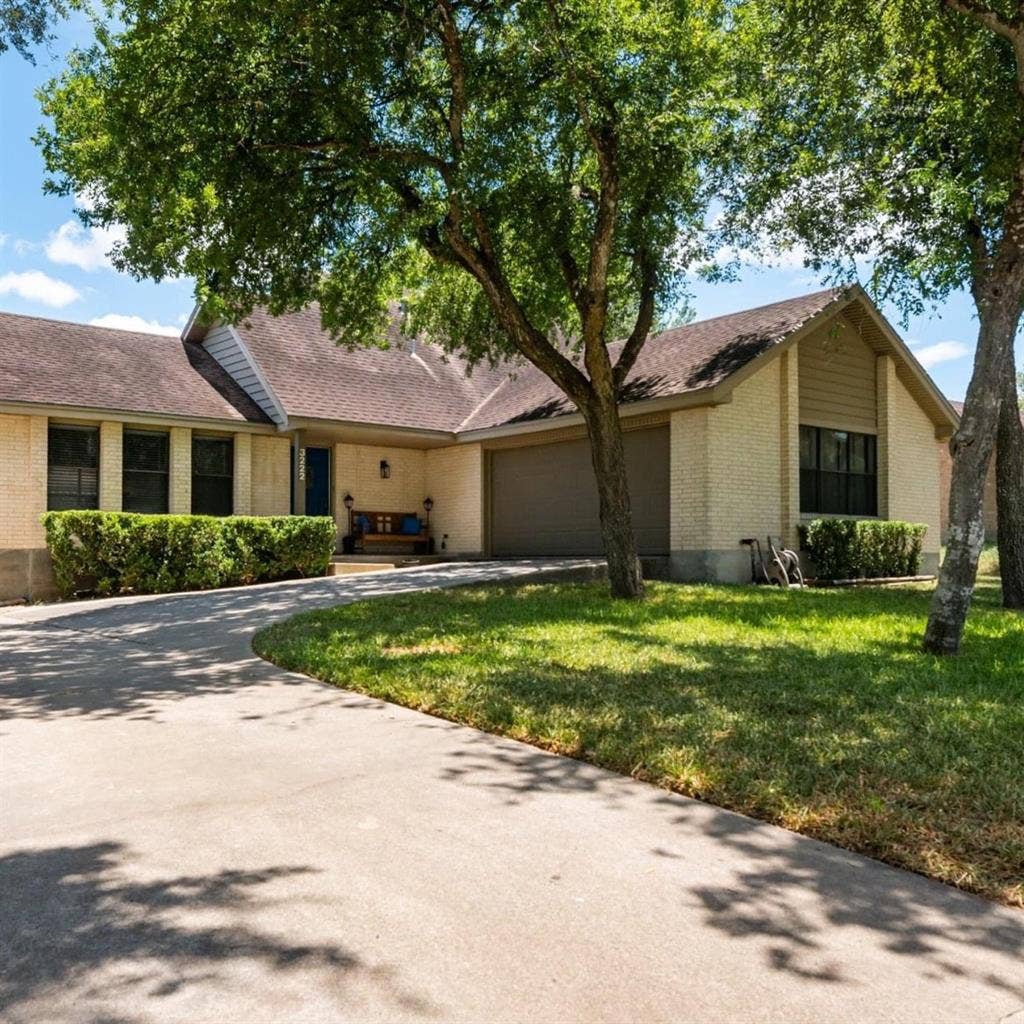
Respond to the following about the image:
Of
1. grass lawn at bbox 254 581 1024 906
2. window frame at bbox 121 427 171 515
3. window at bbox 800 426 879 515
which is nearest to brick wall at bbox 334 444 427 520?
window frame at bbox 121 427 171 515

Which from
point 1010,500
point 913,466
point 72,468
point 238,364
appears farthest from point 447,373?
point 1010,500

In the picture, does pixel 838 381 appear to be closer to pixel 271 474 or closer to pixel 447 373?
pixel 447 373

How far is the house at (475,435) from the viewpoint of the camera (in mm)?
15805

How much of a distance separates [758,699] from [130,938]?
4.20 meters

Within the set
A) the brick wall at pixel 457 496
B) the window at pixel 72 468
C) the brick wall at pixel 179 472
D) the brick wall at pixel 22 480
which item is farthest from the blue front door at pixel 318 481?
the brick wall at pixel 22 480

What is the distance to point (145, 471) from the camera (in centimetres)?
1733

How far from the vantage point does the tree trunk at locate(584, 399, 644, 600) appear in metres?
12.3

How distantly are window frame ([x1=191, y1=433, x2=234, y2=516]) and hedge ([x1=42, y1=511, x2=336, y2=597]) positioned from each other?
2.50 m

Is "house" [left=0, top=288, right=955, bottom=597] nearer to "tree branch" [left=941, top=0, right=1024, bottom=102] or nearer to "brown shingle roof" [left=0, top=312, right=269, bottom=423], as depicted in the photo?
"brown shingle roof" [left=0, top=312, right=269, bottom=423]

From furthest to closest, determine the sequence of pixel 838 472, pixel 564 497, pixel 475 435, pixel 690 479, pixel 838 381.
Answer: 1. pixel 475 435
2. pixel 564 497
3. pixel 838 472
4. pixel 838 381
5. pixel 690 479

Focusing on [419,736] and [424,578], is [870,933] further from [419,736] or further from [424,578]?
[424,578]

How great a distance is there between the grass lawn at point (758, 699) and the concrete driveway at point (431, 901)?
0.93ft

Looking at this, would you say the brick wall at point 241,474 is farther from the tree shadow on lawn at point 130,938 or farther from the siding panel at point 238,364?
the tree shadow on lawn at point 130,938

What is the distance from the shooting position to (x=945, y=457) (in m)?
31.8
